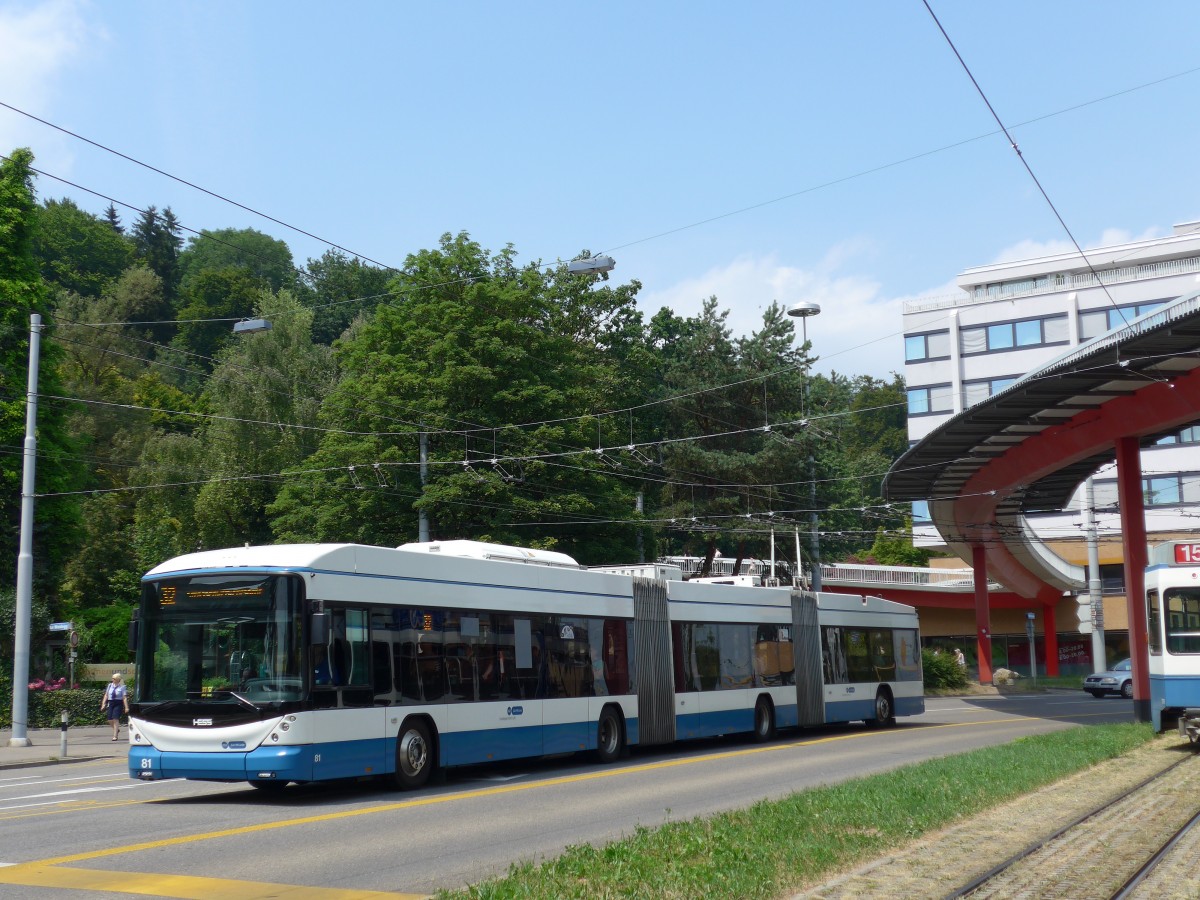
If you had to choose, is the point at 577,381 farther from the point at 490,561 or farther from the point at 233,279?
the point at 233,279

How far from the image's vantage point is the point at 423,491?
137 ft

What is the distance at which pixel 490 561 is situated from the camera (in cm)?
1878

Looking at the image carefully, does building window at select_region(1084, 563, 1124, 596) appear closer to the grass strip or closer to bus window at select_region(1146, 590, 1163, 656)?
bus window at select_region(1146, 590, 1163, 656)

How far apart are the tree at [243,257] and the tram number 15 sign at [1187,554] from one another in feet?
292

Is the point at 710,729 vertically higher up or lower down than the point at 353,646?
lower down

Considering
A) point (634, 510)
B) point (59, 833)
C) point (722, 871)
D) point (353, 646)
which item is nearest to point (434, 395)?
point (634, 510)

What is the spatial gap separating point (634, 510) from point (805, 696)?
19.0 m

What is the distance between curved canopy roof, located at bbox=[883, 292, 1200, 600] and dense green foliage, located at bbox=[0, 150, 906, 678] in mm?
4402

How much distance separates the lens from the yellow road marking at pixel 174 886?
8961 mm

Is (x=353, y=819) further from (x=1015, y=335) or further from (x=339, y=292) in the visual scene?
(x=339, y=292)

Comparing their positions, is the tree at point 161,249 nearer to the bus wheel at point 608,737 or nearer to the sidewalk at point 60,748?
the sidewalk at point 60,748

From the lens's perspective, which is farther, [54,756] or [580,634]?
[54,756]

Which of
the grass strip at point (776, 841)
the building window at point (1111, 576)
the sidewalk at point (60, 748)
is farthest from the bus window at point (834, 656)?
the building window at point (1111, 576)

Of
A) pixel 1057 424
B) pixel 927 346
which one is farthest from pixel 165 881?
pixel 927 346
